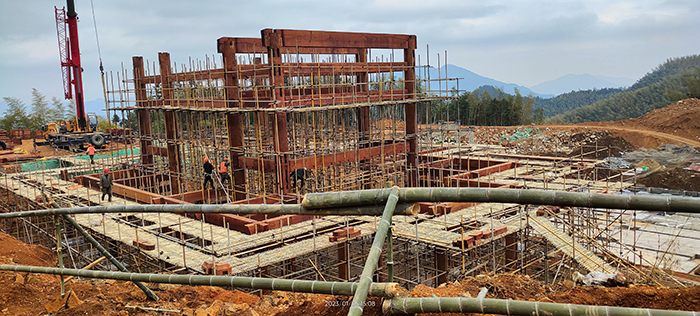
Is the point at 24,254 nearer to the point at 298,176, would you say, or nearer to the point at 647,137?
the point at 298,176

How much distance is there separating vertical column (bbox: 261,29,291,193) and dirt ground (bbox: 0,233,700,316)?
24.3ft

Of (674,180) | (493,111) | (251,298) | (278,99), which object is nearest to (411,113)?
(278,99)

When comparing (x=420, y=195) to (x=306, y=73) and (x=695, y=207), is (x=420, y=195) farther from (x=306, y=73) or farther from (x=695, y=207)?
(x=306, y=73)

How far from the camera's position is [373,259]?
2857mm

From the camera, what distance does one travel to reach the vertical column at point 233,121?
56.7 feet

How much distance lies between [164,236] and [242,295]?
4.40 meters

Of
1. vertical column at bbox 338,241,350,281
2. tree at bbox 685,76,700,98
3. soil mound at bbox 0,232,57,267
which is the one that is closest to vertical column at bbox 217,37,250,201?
vertical column at bbox 338,241,350,281

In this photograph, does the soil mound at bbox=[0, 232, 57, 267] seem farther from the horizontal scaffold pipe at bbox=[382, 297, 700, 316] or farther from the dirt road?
the dirt road

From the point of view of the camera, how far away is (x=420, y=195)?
125 inches

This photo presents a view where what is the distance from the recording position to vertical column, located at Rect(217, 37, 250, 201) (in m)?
17.3

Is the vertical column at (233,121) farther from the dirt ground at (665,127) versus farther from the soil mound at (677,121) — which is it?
the soil mound at (677,121)

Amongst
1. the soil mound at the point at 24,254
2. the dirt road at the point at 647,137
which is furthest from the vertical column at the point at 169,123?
the dirt road at the point at 647,137

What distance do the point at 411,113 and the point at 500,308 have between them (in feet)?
60.4

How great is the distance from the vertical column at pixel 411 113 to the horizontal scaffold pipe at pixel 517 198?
16.9m
